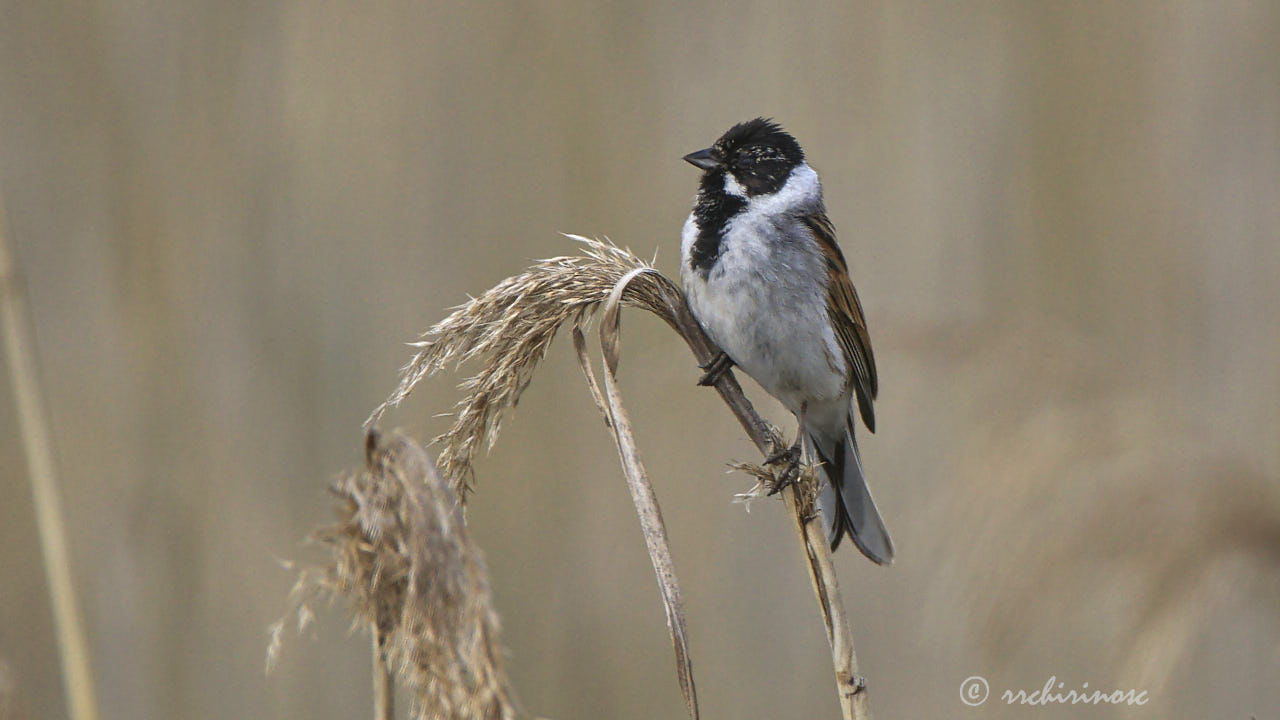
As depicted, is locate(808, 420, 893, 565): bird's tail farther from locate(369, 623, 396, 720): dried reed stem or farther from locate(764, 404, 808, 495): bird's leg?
locate(369, 623, 396, 720): dried reed stem

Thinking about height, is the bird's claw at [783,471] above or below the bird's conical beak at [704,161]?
below

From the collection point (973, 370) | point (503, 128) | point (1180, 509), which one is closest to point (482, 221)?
point (503, 128)

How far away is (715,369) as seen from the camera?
1.78 m

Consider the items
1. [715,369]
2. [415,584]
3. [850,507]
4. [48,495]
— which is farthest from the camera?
[850,507]

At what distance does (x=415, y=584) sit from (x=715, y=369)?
88 cm

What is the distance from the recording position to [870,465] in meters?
3.41

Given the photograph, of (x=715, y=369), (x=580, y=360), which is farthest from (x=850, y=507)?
(x=580, y=360)

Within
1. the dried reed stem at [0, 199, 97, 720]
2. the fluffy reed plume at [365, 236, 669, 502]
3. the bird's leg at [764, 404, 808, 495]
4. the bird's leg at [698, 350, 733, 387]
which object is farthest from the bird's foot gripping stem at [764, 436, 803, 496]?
the dried reed stem at [0, 199, 97, 720]

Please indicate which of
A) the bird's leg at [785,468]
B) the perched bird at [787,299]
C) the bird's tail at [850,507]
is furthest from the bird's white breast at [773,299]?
the bird's leg at [785,468]

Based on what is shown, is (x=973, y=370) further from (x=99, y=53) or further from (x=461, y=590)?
(x=99, y=53)

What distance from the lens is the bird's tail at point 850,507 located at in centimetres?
208

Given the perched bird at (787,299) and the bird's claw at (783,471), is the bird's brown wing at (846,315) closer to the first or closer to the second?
the perched bird at (787,299)

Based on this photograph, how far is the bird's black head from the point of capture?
2.30 meters

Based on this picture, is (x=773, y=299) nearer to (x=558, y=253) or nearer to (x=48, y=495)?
(x=558, y=253)
